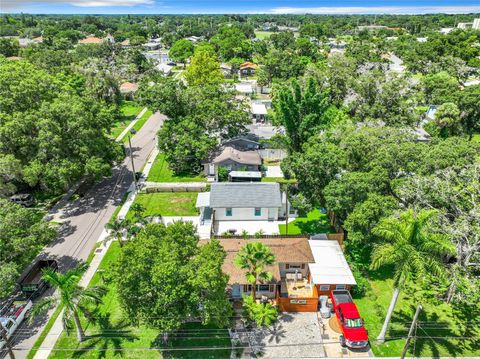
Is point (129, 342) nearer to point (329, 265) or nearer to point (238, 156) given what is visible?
point (329, 265)

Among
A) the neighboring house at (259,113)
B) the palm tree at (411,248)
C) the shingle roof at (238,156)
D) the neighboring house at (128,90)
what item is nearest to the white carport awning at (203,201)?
the shingle roof at (238,156)

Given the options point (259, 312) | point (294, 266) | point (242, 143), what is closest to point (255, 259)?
point (259, 312)

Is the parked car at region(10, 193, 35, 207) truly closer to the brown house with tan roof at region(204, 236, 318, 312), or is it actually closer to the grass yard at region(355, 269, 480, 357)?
the brown house with tan roof at region(204, 236, 318, 312)

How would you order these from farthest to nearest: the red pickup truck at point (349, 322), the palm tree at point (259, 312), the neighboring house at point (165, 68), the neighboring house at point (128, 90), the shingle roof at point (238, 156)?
1. the neighboring house at point (165, 68)
2. the neighboring house at point (128, 90)
3. the shingle roof at point (238, 156)
4. the palm tree at point (259, 312)
5. the red pickup truck at point (349, 322)

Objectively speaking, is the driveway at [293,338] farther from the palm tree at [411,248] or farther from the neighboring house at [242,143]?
the neighboring house at [242,143]

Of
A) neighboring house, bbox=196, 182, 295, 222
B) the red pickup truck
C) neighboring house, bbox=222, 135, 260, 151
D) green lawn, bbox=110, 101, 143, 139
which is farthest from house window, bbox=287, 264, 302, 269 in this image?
green lawn, bbox=110, 101, 143, 139

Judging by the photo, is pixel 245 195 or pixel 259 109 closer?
pixel 245 195
